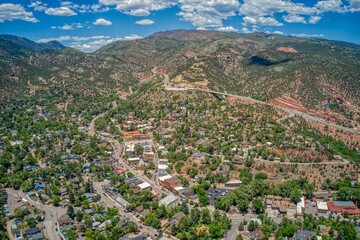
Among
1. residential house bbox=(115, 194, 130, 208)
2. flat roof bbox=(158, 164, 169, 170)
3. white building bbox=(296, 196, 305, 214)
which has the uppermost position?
flat roof bbox=(158, 164, 169, 170)

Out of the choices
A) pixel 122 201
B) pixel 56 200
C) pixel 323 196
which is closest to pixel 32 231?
pixel 56 200

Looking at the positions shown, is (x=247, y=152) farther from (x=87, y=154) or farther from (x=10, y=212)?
(x=10, y=212)

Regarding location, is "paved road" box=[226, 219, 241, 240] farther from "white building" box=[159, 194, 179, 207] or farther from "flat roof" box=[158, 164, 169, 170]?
"flat roof" box=[158, 164, 169, 170]

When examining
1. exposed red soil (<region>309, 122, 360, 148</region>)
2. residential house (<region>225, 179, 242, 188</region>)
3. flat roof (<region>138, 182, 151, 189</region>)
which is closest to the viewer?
flat roof (<region>138, 182, 151, 189</region>)

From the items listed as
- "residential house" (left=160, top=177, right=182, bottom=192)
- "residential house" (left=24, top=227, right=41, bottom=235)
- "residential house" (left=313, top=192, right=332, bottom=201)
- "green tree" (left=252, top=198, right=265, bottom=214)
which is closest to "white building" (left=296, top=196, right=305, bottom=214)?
"residential house" (left=313, top=192, right=332, bottom=201)

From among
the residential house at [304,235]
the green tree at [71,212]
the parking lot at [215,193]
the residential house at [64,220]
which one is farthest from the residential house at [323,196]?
the residential house at [64,220]

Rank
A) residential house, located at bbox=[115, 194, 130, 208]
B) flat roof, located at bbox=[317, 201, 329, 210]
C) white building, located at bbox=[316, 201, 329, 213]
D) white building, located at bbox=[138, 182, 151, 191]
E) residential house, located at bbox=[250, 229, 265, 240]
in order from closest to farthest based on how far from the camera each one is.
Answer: residential house, located at bbox=[250, 229, 265, 240] → white building, located at bbox=[316, 201, 329, 213] → flat roof, located at bbox=[317, 201, 329, 210] → residential house, located at bbox=[115, 194, 130, 208] → white building, located at bbox=[138, 182, 151, 191]

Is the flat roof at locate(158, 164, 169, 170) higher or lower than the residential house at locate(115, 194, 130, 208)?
higher

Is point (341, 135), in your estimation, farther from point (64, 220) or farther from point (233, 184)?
point (64, 220)
